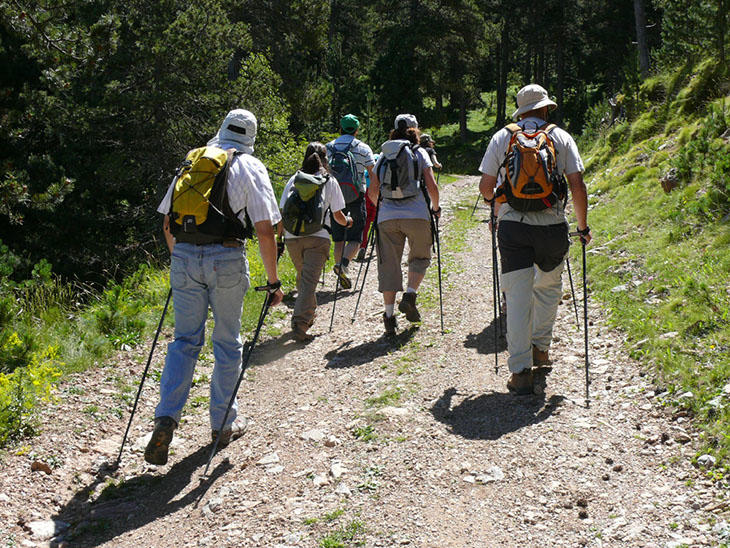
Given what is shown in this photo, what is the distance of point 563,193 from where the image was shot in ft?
17.6

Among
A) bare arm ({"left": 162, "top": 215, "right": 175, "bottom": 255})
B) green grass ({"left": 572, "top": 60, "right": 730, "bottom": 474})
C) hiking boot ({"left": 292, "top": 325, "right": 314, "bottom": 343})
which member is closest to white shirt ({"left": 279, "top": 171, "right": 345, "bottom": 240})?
hiking boot ({"left": 292, "top": 325, "right": 314, "bottom": 343})

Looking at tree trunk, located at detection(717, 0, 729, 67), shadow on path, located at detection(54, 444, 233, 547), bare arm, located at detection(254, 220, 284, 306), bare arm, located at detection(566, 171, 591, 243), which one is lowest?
shadow on path, located at detection(54, 444, 233, 547)

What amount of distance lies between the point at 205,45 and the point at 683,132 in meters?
9.33

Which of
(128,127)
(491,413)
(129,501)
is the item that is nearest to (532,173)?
(491,413)

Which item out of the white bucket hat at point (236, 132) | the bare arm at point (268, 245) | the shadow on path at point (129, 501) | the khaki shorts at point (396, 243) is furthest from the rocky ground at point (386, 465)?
the white bucket hat at point (236, 132)

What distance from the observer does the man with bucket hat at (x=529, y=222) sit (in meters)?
5.31

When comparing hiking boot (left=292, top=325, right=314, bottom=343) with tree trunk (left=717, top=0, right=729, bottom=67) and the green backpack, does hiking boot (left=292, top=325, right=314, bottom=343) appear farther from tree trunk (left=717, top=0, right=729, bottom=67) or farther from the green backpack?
tree trunk (left=717, top=0, right=729, bottom=67)

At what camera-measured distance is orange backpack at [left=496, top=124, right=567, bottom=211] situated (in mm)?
5164

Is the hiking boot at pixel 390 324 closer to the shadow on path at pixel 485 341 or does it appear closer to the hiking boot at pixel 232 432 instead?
the shadow on path at pixel 485 341

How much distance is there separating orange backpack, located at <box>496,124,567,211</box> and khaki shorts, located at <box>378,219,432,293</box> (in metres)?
2.03

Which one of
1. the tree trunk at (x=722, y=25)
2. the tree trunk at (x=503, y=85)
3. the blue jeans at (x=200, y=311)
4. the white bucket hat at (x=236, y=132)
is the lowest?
the blue jeans at (x=200, y=311)

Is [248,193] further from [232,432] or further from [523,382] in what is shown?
[523,382]

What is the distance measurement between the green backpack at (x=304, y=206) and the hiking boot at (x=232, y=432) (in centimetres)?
270

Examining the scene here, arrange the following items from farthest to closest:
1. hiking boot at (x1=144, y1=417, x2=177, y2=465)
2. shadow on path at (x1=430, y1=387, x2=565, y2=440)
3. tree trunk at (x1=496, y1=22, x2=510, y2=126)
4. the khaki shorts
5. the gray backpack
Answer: tree trunk at (x1=496, y1=22, x2=510, y2=126)
the khaki shorts
the gray backpack
shadow on path at (x1=430, y1=387, x2=565, y2=440)
hiking boot at (x1=144, y1=417, x2=177, y2=465)
